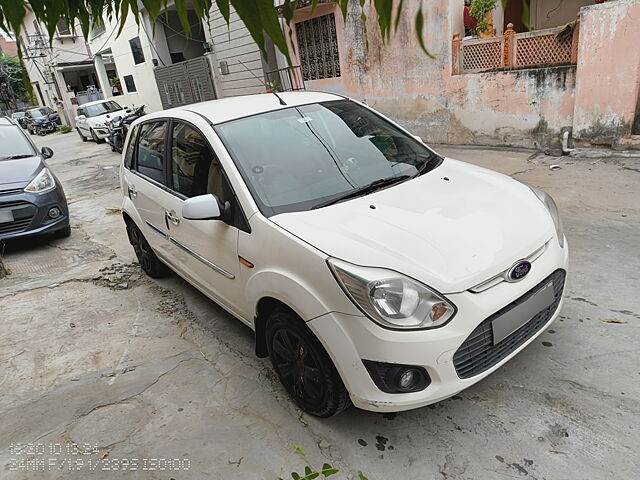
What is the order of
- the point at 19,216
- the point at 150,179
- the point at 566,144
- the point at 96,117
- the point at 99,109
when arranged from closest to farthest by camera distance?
1. the point at 150,179
2. the point at 19,216
3. the point at 566,144
4. the point at 96,117
5. the point at 99,109

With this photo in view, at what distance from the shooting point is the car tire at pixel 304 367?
221 centimetres

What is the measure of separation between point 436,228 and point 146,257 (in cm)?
316

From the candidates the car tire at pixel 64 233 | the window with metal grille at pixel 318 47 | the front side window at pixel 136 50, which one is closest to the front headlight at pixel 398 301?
the car tire at pixel 64 233

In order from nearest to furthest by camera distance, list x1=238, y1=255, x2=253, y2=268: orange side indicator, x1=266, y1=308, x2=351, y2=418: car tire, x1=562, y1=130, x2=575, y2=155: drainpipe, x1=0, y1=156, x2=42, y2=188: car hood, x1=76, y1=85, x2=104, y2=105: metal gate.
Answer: x1=266, y1=308, x2=351, y2=418: car tire
x1=238, y1=255, x2=253, y2=268: orange side indicator
x1=0, y1=156, x2=42, y2=188: car hood
x1=562, y1=130, x2=575, y2=155: drainpipe
x1=76, y1=85, x2=104, y2=105: metal gate

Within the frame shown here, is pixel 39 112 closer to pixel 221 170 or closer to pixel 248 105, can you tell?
pixel 248 105

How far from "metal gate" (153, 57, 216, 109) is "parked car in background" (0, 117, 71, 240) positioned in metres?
9.58

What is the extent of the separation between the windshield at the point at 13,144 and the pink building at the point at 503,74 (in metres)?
4.67

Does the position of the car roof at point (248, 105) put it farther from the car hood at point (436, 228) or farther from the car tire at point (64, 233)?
the car tire at point (64, 233)

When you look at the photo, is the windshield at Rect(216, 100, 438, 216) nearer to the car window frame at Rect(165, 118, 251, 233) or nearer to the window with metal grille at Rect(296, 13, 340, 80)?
the car window frame at Rect(165, 118, 251, 233)

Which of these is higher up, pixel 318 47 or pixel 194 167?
pixel 318 47

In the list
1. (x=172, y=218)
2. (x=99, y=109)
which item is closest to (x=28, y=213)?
(x=172, y=218)

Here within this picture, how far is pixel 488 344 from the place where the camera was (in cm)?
209

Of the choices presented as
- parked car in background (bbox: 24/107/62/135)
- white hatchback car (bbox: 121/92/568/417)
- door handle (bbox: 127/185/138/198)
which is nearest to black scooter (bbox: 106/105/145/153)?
door handle (bbox: 127/185/138/198)

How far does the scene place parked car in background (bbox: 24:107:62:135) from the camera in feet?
84.1
